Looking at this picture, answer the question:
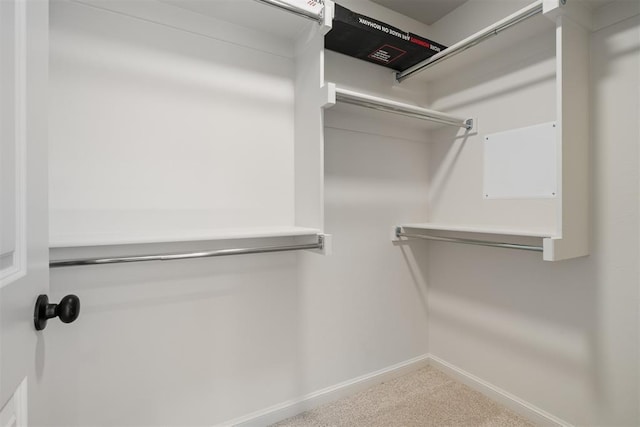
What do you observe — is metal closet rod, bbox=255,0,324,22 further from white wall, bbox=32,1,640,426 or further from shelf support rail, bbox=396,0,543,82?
shelf support rail, bbox=396,0,543,82

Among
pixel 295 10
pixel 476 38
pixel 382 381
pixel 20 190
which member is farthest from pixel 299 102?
pixel 382 381

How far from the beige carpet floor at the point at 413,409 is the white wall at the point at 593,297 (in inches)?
6.9

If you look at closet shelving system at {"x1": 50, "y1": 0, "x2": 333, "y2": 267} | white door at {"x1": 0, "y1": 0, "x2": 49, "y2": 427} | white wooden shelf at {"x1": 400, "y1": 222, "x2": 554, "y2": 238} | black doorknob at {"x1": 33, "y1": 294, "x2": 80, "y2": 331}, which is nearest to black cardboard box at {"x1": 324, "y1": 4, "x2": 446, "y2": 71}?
closet shelving system at {"x1": 50, "y1": 0, "x2": 333, "y2": 267}

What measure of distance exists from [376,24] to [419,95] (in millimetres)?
721

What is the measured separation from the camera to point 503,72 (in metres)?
1.69

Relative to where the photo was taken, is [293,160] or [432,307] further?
[432,307]

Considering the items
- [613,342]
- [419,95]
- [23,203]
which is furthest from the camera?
[419,95]

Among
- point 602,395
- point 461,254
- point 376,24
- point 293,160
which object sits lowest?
point 602,395

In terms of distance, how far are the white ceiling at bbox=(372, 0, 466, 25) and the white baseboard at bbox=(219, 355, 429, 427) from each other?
7.66 feet

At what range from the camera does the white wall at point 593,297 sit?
50.3 inches

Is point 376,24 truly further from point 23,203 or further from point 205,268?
point 23,203

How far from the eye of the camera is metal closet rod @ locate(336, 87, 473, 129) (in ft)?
4.69

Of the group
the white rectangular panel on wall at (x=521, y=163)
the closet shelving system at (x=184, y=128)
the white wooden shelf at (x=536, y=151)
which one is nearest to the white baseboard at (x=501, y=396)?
the white wooden shelf at (x=536, y=151)

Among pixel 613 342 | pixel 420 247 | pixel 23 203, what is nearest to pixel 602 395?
pixel 613 342
